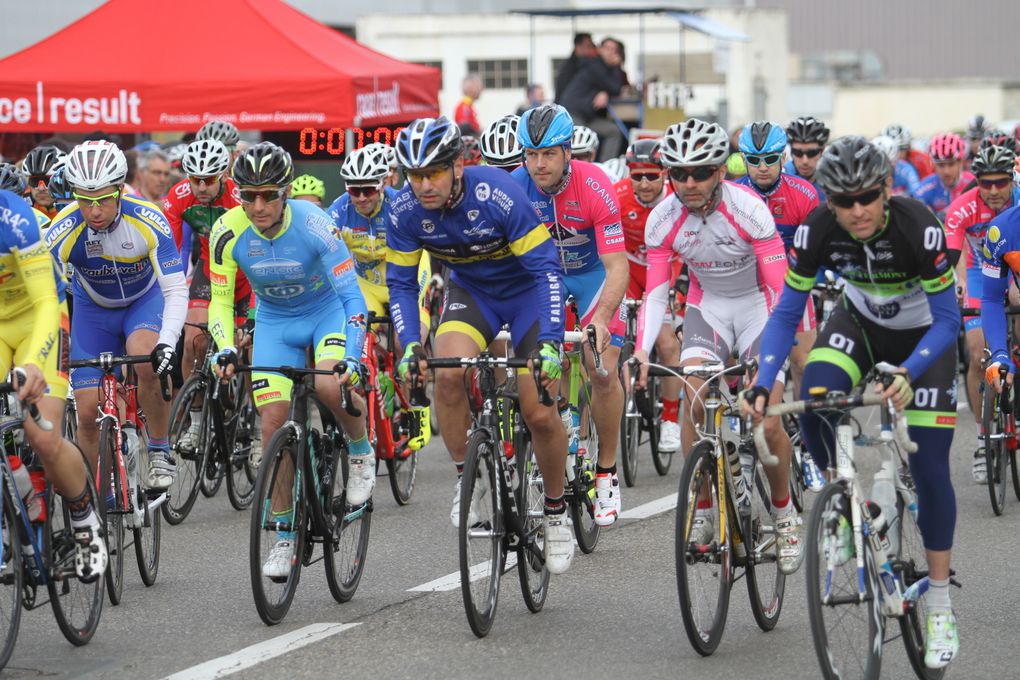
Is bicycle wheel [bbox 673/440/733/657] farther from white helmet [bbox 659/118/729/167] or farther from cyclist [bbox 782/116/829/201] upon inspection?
cyclist [bbox 782/116/829/201]

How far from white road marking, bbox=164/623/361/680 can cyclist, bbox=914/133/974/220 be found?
11.0m

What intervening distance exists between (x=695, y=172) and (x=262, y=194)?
2.13m

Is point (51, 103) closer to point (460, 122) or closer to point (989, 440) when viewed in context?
point (460, 122)

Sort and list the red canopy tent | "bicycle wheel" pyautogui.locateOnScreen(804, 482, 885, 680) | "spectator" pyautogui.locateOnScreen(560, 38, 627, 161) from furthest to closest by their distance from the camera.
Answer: "spectator" pyautogui.locateOnScreen(560, 38, 627, 161) → the red canopy tent → "bicycle wheel" pyautogui.locateOnScreen(804, 482, 885, 680)

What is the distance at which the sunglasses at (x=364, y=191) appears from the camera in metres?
11.3

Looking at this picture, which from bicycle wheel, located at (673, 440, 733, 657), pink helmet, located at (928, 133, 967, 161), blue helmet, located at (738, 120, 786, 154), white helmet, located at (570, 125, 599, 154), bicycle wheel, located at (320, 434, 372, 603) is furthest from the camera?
pink helmet, located at (928, 133, 967, 161)

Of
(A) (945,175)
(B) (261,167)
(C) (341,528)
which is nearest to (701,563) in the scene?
(C) (341,528)

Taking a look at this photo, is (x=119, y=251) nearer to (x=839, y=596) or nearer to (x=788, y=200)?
(x=788, y=200)

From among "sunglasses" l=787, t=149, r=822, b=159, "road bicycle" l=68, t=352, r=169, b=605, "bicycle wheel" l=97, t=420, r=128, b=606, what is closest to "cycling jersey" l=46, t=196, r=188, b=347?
"road bicycle" l=68, t=352, r=169, b=605

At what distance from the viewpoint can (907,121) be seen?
68562 millimetres

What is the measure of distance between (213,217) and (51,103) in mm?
6062

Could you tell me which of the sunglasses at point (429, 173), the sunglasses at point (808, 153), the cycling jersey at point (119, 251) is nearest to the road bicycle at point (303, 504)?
the sunglasses at point (429, 173)

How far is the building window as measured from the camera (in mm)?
52500

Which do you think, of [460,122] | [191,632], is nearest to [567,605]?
[191,632]
